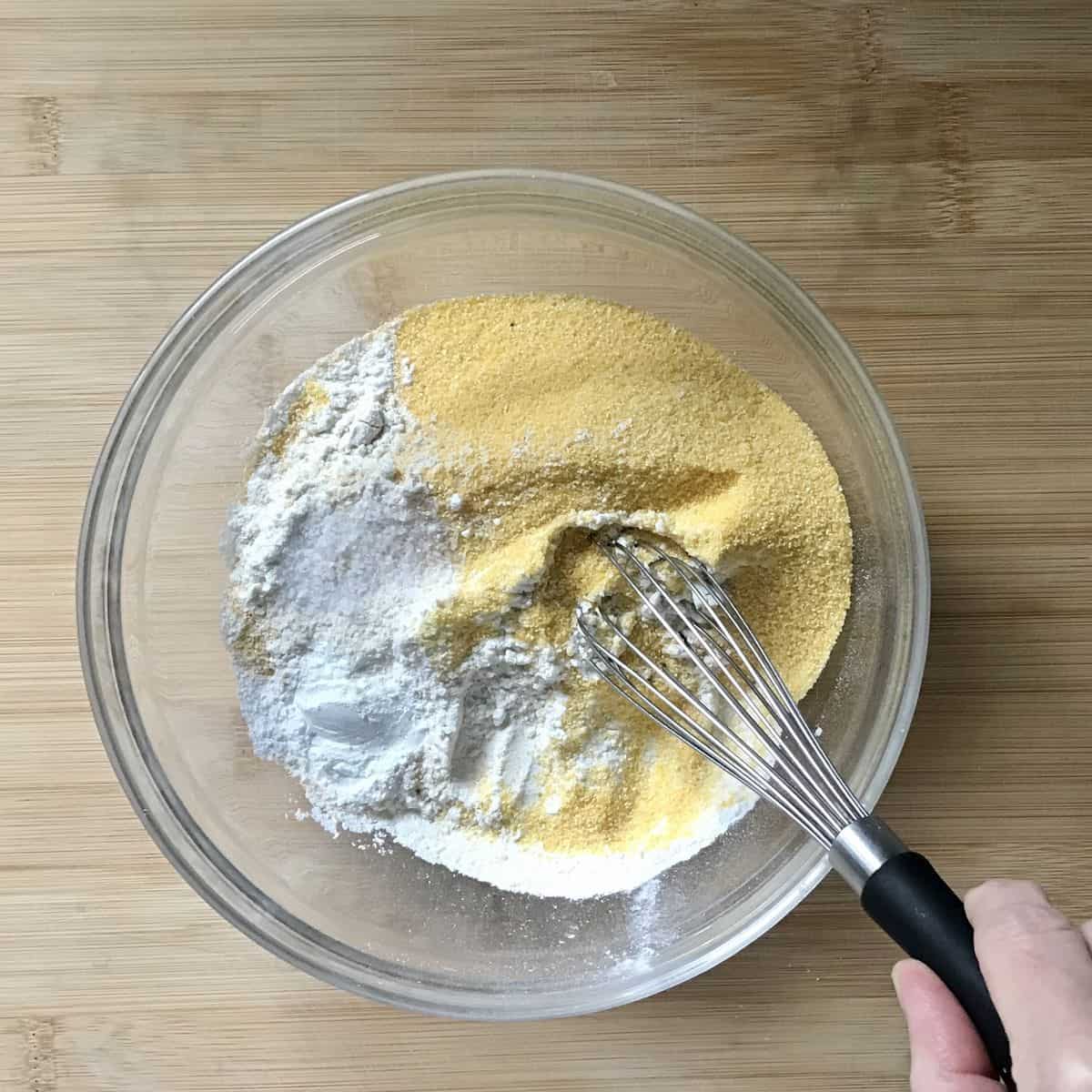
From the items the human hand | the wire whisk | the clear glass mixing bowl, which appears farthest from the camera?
the clear glass mixing bowl

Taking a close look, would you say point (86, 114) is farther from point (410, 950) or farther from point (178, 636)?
point (410, 950)

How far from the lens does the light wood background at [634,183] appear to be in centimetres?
100

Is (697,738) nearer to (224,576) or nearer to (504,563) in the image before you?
(504,563)

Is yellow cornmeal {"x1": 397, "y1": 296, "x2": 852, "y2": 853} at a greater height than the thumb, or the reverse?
yellow cornmeal {"x1": 397, "y1": 296, "x2": 852, "y2": 853}

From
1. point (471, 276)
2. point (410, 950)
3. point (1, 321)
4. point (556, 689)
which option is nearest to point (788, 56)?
point (471, 276)

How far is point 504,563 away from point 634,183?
40 cm

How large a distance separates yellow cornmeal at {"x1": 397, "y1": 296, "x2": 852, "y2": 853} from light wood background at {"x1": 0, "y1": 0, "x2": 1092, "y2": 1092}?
0.51 feet

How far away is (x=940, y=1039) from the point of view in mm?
766

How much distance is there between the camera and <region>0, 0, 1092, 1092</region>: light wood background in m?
1.00

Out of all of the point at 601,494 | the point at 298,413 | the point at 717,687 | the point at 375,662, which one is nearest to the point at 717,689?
the point at 717,687

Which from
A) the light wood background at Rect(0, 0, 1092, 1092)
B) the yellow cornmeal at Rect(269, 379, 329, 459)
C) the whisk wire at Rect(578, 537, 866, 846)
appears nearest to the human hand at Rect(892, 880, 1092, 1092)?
the whisk wire at Rect(578, 537, 866, 846)

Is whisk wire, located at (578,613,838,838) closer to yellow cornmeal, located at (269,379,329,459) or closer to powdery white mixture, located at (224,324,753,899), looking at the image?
powdery white mixture, located at (224,324,753,899)

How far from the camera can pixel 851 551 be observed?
3.18 ft

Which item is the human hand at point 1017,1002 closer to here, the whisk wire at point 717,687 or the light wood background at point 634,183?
the whisk wire at point 717,687
